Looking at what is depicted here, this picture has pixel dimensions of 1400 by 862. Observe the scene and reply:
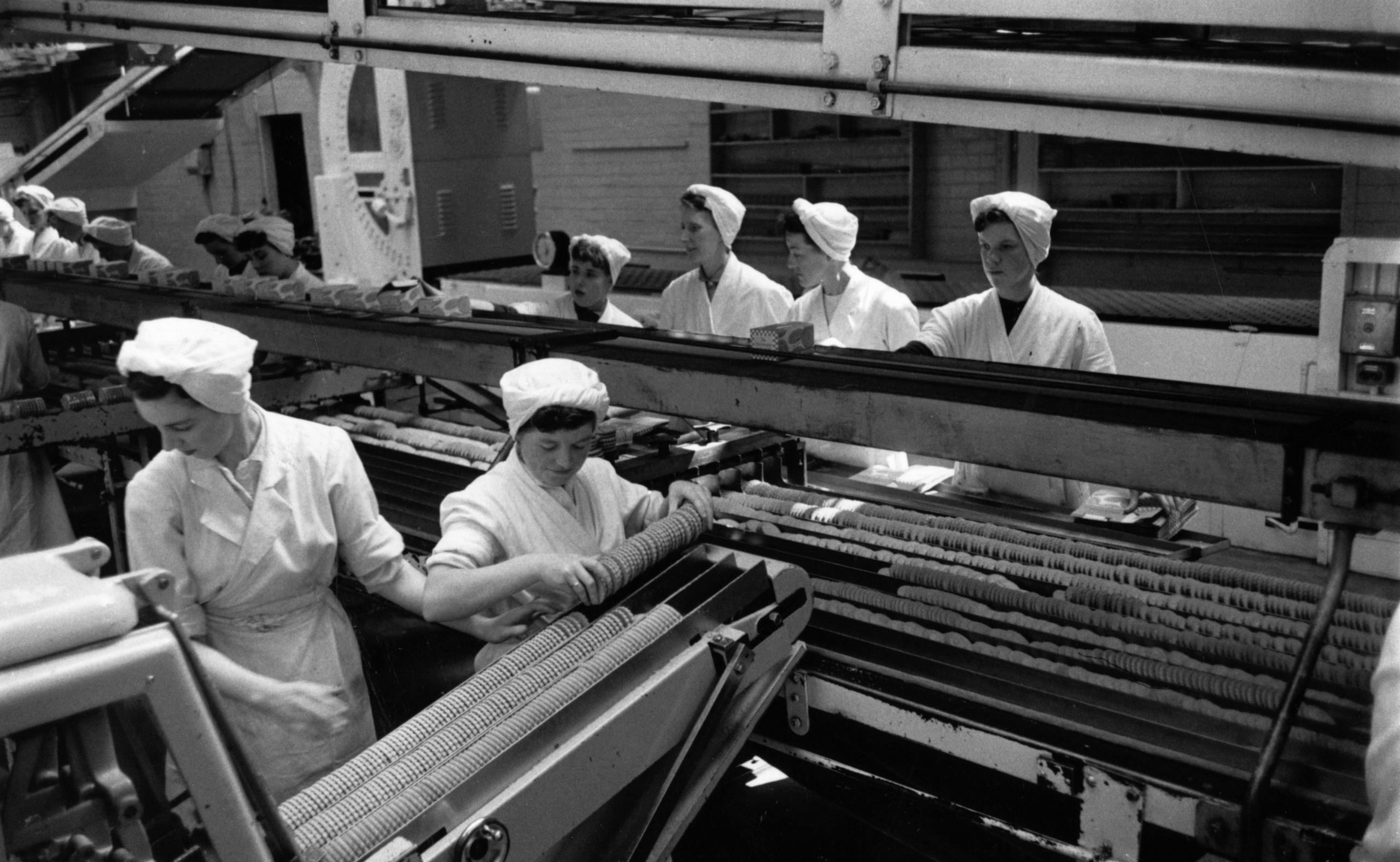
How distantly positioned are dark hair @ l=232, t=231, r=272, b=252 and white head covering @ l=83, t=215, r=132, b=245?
92 centimetres

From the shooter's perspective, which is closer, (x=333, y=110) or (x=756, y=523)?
(x=756, y=523)

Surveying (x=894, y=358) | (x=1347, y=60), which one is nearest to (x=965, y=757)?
(x=894, y=358)

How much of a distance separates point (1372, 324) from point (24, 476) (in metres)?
4.31

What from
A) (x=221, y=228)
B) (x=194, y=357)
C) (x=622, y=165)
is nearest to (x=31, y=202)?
(x=221, y=228)

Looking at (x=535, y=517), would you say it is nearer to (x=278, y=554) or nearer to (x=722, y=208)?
(x=278, y=554)

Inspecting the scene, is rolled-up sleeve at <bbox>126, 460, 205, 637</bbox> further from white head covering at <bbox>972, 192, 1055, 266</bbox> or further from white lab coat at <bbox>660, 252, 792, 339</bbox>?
white lab coat at <bbox>660, 252, 792, 339</bbox>

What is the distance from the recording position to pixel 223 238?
4.28 meters

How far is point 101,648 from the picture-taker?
0.92 m

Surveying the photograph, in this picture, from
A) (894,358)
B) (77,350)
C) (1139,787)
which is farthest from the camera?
(77,350)

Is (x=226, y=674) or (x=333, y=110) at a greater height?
(x=333, y=110)

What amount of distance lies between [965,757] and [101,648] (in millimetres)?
1082

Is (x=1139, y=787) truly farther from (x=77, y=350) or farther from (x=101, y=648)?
(x=77, y=350)

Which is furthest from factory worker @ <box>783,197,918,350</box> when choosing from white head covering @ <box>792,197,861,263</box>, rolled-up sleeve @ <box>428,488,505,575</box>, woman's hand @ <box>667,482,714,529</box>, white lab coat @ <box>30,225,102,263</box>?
white lab coat @ <box>30,225,102,263</box>

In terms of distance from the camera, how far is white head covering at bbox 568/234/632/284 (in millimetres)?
3816
